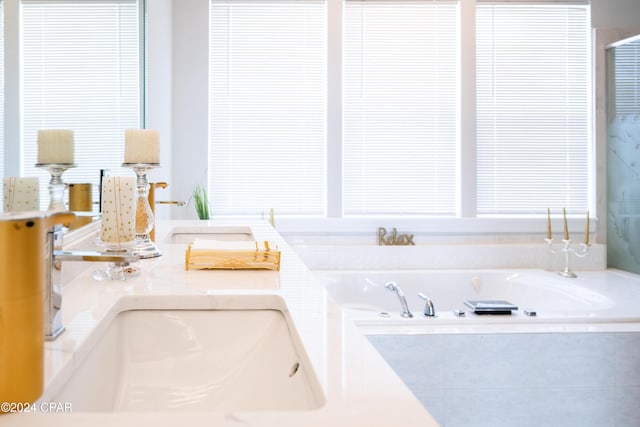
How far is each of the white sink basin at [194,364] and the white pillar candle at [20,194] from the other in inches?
10.4

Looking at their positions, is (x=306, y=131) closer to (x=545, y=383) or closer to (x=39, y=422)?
(x=545, y=383)

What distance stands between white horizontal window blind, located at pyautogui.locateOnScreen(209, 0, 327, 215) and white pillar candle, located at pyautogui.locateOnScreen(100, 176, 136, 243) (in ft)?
8.05

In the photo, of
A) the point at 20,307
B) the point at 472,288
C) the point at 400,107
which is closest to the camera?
the point at 20,307

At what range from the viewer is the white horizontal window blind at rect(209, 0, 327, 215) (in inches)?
142

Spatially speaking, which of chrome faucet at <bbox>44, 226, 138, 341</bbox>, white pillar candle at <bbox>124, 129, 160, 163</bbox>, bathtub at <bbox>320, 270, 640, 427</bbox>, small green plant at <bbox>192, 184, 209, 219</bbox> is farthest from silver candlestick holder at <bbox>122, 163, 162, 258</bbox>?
small green plant at <bbox>192, 184, 209, 219</bbox>

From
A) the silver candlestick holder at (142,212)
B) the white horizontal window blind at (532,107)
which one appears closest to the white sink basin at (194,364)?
the silver candlestick holder at (142,212)

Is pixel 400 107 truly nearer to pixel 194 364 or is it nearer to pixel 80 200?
pixel 80 200

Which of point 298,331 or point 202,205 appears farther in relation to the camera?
point 202,205

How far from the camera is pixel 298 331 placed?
749mm

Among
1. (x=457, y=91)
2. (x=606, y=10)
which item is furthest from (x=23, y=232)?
(x=606, y=10)

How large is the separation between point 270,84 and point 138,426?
3.35 meters

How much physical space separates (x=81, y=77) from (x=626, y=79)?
3530mm

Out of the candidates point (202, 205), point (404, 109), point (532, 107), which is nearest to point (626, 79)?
point (532, 107)

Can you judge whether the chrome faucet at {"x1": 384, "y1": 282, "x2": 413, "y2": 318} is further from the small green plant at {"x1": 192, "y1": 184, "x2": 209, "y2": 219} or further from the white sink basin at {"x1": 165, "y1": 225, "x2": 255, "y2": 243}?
the small green plant at {"x1": 192, "y1": 184, "x2": 209, "y2": 219}
